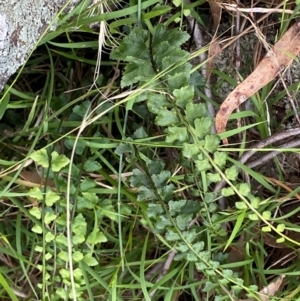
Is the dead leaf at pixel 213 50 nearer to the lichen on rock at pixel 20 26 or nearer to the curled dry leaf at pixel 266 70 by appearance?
the curled dry leaf at pixel 266 70

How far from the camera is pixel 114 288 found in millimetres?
1064

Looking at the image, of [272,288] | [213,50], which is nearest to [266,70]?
[213,50]

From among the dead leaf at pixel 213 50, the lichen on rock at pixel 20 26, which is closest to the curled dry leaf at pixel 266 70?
the dead leaf at pixel 213 50

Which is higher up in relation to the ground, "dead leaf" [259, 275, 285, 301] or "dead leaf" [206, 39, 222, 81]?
"dead leaf" [206, 39, 222, 81]

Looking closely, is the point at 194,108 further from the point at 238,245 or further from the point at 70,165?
the point at 238,245

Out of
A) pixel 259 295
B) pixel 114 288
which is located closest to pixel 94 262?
pixel 114 288

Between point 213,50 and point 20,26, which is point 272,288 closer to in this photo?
point 213,50

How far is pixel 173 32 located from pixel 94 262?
0.55 metres

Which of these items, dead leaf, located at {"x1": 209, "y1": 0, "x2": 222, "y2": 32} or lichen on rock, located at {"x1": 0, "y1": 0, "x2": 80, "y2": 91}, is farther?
dead leaf, located at {"x1": 209, "y1": 0, "x2": 222, "y2": 32}

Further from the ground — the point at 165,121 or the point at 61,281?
the point at 165,121

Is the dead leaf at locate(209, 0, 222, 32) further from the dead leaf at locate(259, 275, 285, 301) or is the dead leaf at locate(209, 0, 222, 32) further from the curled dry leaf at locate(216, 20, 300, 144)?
the dead leaf at locate(259, 275, 285, 301)

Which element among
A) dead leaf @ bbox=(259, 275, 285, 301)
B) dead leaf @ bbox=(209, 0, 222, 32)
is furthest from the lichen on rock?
dead leaf @ bbox=(259, 275, 285, 301)

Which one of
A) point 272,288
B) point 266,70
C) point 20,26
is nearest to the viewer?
point 20,26

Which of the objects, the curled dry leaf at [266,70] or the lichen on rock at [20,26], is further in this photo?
the curled dry leaf at [266,70]
